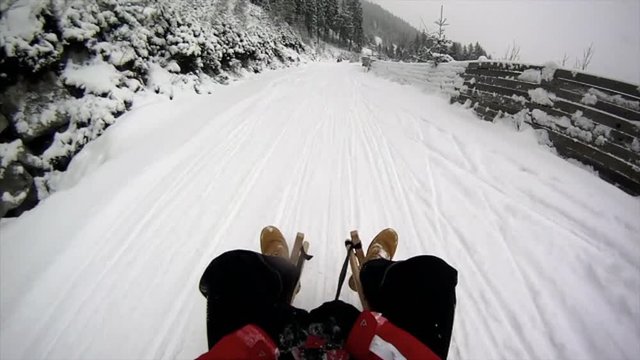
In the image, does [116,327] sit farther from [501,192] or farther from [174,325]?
[501,192]

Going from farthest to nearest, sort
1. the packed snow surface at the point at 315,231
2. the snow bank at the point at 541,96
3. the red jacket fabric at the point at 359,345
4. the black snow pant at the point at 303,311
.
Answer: the snow bank at the point at 541,96 → the packed snow surface at the point at 315,231 → the black snow pant at the point at 303,311 → the red jacket fabric at the point at 359,345

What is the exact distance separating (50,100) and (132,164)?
1670mm

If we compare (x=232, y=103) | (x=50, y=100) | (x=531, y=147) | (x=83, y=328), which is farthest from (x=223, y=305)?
(x=232, y=103)

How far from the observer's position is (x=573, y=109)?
3.91m

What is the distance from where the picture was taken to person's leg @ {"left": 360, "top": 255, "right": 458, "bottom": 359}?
54.6 inches

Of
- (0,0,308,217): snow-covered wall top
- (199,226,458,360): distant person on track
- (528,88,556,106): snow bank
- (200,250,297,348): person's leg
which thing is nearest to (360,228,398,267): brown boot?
(199,226,458,360): distant person on track

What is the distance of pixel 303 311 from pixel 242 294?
324 millimetres

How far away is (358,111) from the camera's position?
686 centimetres

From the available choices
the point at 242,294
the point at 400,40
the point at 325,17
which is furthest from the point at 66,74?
the point at 400,40

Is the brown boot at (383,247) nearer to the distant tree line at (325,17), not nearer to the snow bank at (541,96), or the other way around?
the snow bank at (541,96)

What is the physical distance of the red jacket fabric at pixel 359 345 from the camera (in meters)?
1.11

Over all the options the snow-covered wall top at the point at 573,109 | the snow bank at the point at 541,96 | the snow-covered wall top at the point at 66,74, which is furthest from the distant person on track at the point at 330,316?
the snow bank at the point at 541,96

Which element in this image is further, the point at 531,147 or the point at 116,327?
the point at 531,147

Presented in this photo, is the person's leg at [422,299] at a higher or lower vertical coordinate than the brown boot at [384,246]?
higher
